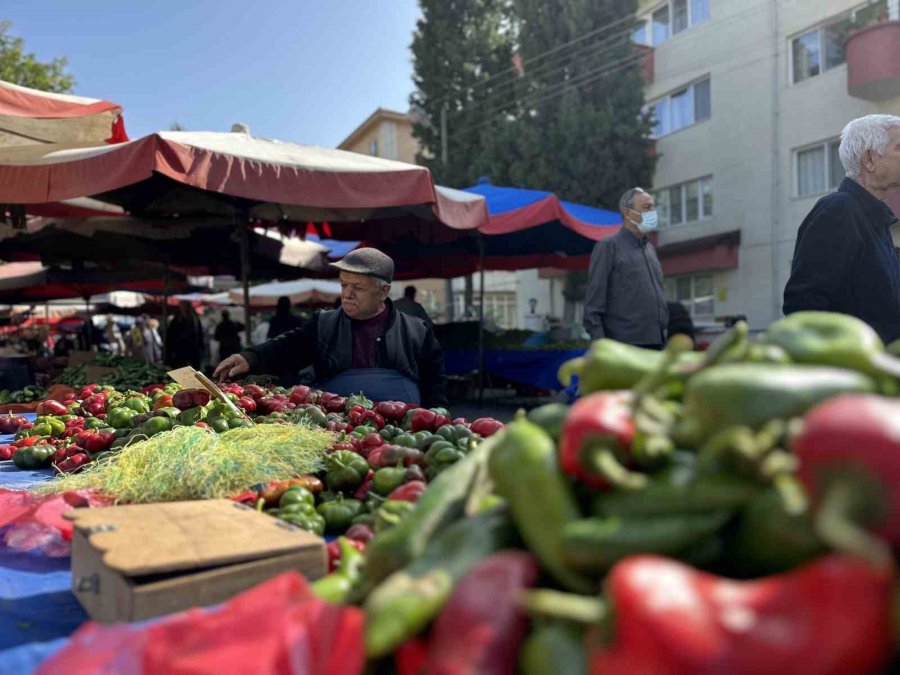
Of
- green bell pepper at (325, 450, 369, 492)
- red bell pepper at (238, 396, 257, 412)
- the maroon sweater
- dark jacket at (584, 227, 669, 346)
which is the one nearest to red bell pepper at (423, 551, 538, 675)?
green bell pepper at (325, 450, 369, 492)

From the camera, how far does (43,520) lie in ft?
6.32

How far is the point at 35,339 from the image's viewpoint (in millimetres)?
18922

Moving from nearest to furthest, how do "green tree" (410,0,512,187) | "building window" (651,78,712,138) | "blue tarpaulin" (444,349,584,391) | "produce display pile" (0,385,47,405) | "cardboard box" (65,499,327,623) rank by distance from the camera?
"cardboard box" (65,499,327,623), "produce display pile" (0,385,47,405), "blue tarpaulin" (444,349,584,391), "building window" (651,78,712,138), "green tree" (410,0,512,187)

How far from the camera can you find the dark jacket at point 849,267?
322 centimetres

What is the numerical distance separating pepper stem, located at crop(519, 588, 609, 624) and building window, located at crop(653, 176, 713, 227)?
19734mm

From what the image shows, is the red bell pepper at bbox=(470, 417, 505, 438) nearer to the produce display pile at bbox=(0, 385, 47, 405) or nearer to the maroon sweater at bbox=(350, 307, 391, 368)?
the maroon sweater at bbox=(350, 307, 391, 368)

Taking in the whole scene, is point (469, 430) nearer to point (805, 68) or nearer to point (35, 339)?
point (805, 68)

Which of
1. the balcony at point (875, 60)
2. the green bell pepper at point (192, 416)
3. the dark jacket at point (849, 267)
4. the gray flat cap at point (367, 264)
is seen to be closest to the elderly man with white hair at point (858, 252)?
the dark jacket at point (849, 267)

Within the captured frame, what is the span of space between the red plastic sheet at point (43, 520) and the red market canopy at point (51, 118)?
13.2ft

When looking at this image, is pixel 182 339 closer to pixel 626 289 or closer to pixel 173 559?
pixel 626 289

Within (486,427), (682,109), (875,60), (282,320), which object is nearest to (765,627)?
(486,427)

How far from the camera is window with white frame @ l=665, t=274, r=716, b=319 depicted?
61.0ft

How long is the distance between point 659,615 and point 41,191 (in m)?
5.51

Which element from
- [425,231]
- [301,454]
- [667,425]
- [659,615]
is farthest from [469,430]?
[425,231]
